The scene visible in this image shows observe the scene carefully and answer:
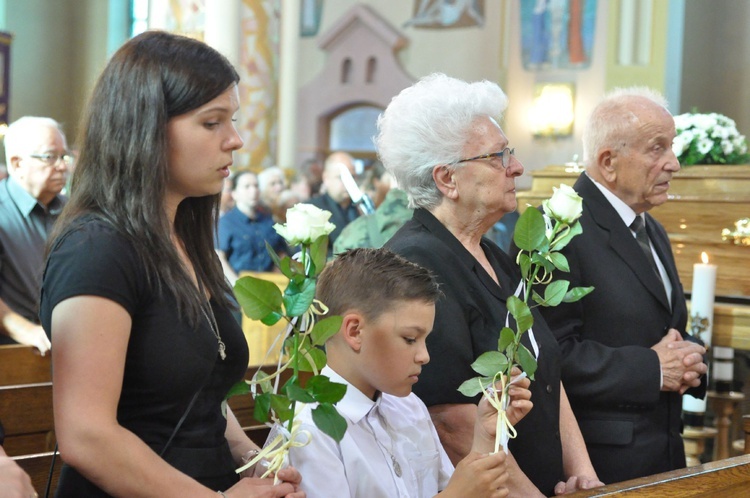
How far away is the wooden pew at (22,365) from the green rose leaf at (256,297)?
254 cm

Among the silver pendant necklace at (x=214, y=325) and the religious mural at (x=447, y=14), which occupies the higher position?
the religious mural at (x=447, y=14)

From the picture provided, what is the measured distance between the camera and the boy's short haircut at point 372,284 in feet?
6.68

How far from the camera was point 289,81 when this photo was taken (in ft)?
55.6

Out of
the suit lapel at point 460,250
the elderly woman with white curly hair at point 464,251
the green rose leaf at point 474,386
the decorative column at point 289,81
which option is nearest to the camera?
the green rose leaf at point 474,386

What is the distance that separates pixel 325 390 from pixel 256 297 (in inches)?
7.5

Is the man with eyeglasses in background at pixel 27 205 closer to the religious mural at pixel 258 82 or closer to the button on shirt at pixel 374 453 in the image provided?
the button on shirt at pixel 374 453

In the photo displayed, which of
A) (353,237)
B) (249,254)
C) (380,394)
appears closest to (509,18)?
(249,254)

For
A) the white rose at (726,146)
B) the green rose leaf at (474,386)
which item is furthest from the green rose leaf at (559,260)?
the white rose at (726,146)

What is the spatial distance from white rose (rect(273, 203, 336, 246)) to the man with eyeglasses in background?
3089mm

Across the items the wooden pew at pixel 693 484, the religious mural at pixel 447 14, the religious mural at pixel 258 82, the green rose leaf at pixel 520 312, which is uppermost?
the religious mural at pixel 447 14

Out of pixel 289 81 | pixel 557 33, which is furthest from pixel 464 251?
pixel 289 81

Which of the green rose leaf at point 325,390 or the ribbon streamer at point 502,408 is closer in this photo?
the green rose leaf at point 325,390

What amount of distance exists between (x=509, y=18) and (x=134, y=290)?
41.5 feet

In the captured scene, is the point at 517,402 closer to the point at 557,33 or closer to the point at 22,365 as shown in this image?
the point at 22,365
